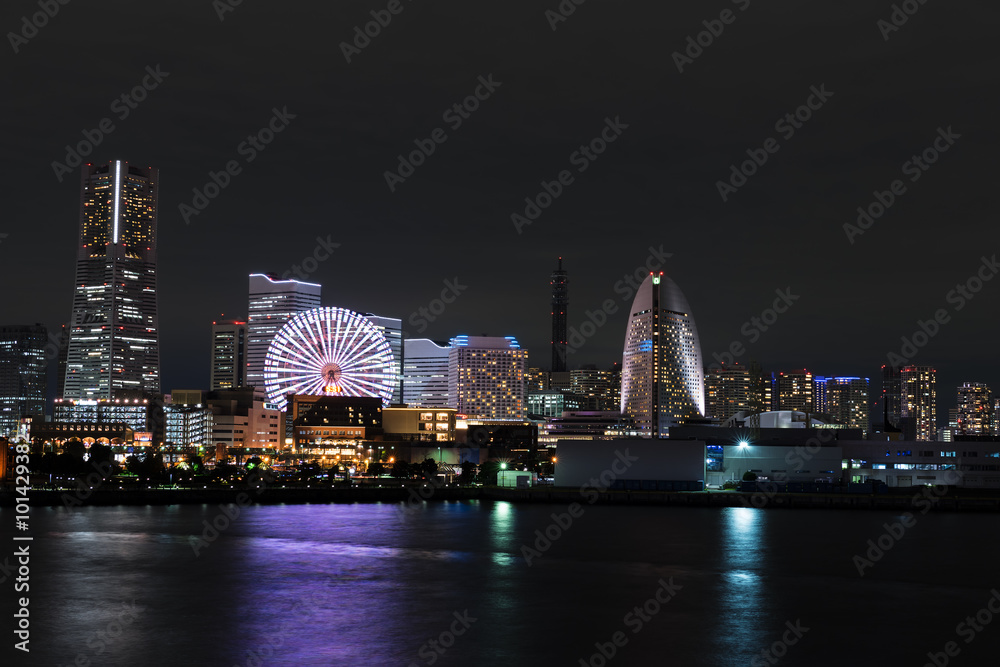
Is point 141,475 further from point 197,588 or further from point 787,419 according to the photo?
point 787,419

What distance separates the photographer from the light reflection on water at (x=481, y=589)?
3347 centimetres

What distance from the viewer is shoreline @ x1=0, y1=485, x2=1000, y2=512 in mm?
91438

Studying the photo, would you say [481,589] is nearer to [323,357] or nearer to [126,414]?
[323,357]

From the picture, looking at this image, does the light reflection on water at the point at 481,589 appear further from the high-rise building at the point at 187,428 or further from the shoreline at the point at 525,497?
the high-rise building at the point at 187,428

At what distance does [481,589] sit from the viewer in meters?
44.3

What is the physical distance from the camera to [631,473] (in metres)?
102

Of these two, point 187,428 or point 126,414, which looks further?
point 126,414

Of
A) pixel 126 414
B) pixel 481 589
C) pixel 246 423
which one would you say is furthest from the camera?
pixel 126 414

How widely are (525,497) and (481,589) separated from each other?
182 feet

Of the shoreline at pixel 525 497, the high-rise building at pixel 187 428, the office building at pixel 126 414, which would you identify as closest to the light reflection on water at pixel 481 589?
the shoreline at pixel 525 497

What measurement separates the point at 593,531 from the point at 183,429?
4746 inches

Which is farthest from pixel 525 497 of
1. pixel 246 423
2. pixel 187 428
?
pixel 187 428

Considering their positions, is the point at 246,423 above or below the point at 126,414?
below

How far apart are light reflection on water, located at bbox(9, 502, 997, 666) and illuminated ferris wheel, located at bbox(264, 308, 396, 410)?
246 ft
